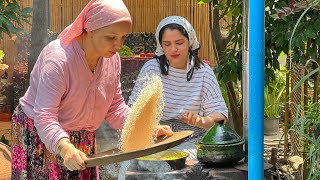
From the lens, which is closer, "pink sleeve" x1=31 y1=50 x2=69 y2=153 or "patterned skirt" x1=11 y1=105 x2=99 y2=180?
"pink sleeve" x1=31 y1=50 x2=69 y2=153

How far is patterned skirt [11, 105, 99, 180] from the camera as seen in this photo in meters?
3.14

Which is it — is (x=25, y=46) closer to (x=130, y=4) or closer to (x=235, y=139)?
(x=130, y=4)

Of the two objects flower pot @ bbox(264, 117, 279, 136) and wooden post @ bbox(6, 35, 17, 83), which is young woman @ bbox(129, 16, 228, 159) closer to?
flower pot @ bbox(264, 117, 279, 136)

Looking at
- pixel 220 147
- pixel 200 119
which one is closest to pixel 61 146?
pixel 220 147

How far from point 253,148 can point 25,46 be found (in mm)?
6909

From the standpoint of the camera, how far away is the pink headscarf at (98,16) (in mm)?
2863

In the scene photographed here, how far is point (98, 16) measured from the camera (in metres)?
2.87

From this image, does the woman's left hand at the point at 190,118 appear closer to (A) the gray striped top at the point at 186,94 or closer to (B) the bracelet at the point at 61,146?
(A) the gray striped top at the point at 186,94

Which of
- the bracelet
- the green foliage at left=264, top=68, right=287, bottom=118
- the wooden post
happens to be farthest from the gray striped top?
the wooden post

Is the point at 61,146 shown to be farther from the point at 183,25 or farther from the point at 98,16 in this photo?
the point at 183,25

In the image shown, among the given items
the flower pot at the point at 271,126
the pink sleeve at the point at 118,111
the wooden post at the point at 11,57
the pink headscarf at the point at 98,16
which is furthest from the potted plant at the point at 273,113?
the pink headscarf at the point at 98,16

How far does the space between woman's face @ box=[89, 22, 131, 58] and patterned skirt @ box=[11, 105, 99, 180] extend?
473 millimetres

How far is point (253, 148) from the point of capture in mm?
2285

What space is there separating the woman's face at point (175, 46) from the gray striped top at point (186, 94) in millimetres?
96
